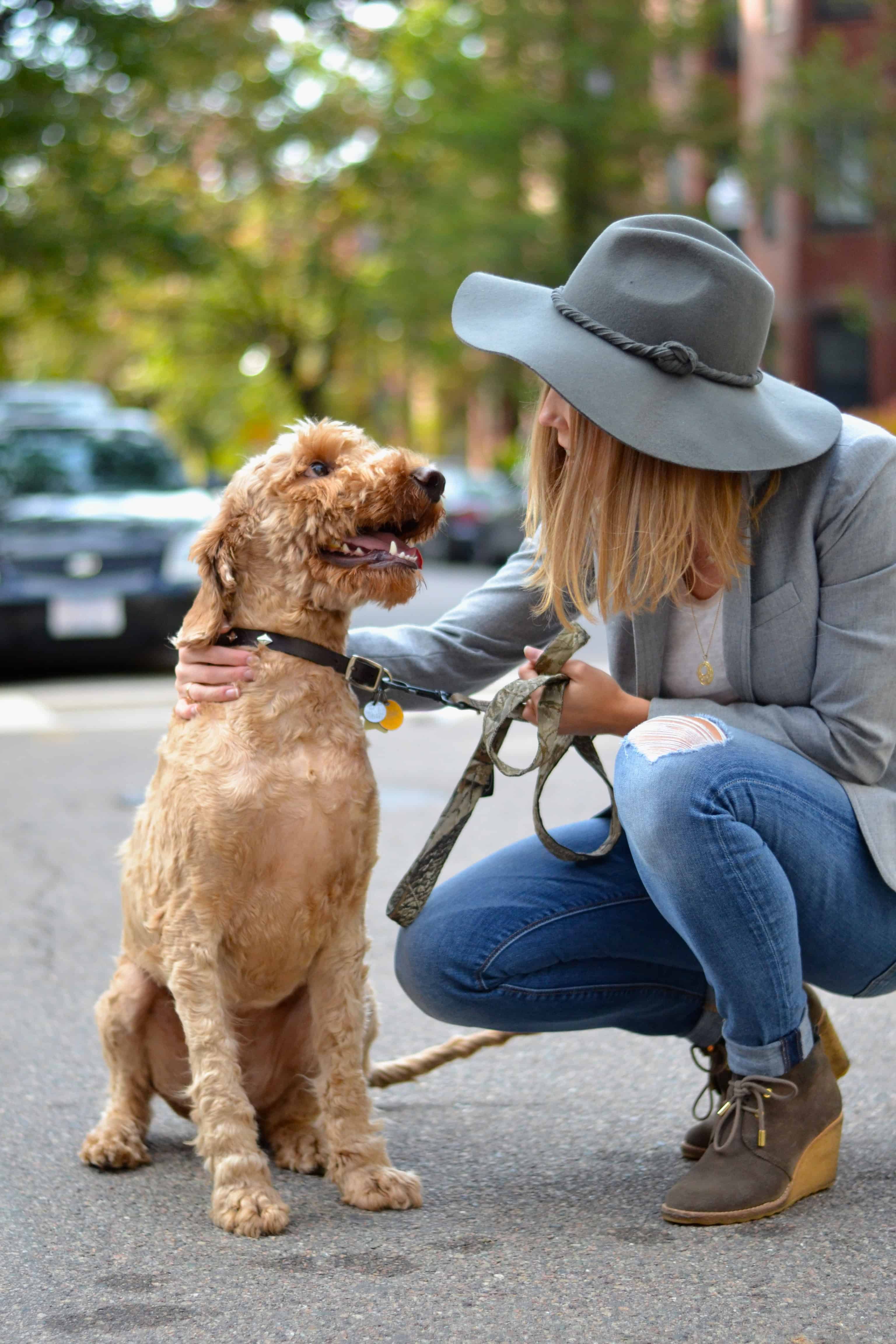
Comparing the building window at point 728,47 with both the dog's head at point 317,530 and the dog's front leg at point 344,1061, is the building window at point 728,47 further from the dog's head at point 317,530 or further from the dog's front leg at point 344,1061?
the dog's front leg at point 344,1061

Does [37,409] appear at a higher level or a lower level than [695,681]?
lower

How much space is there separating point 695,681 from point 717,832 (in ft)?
1.42

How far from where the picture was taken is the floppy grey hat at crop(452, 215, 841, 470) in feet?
8.45

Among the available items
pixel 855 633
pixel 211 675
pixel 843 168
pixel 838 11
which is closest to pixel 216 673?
pixel 211 675

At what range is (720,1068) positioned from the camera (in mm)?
2961

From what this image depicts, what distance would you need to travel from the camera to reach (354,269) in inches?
1272

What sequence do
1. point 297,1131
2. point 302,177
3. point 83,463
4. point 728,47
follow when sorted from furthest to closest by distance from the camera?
point 302,177, point 728,47, point 83,463, point 297,1131

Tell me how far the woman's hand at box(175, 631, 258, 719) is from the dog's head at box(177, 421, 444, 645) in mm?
32

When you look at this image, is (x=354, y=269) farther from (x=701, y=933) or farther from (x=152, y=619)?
(x=701, y=933)

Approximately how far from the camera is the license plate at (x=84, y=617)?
9750mm

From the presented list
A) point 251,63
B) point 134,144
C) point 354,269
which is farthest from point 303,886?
point 354,269

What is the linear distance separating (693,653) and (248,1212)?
1.30 m

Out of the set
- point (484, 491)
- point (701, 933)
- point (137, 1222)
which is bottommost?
point (484, 491)

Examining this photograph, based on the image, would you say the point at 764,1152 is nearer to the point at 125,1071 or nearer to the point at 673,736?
the point at 673,736
